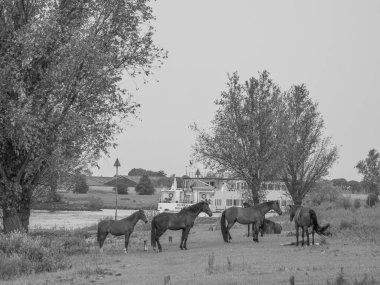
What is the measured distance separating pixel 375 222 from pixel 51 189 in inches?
812

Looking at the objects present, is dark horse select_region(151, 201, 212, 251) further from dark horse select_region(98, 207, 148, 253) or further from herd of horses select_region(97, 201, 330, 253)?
dark horse select_region(98, 207, 148, 253)

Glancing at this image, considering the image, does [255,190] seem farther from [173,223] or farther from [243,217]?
[173,223]

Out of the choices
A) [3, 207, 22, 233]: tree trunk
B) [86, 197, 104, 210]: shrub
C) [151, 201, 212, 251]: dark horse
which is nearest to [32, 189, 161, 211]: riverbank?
[86, 197, 104, 210]: shrub

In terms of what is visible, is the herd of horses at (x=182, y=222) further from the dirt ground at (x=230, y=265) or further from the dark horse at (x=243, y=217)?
the dirt ground at (x=230, y=265)

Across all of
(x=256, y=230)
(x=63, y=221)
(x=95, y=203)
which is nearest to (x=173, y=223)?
(x=256, y=230)

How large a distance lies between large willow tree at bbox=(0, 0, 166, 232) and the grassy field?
475cm

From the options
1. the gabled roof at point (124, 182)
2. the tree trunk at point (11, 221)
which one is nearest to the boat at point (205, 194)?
the tree trunk at point (11, 221)

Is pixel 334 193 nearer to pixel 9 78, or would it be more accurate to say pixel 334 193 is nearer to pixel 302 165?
pixel 302 165

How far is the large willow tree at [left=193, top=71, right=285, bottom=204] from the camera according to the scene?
5047 centimetres

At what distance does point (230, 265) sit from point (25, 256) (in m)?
8.19

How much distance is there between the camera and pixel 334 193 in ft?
320

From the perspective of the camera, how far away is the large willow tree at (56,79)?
23734 millimetres

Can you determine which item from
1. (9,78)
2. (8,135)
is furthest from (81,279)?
(9,78)

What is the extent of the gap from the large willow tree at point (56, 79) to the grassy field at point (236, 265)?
15.6 ft
